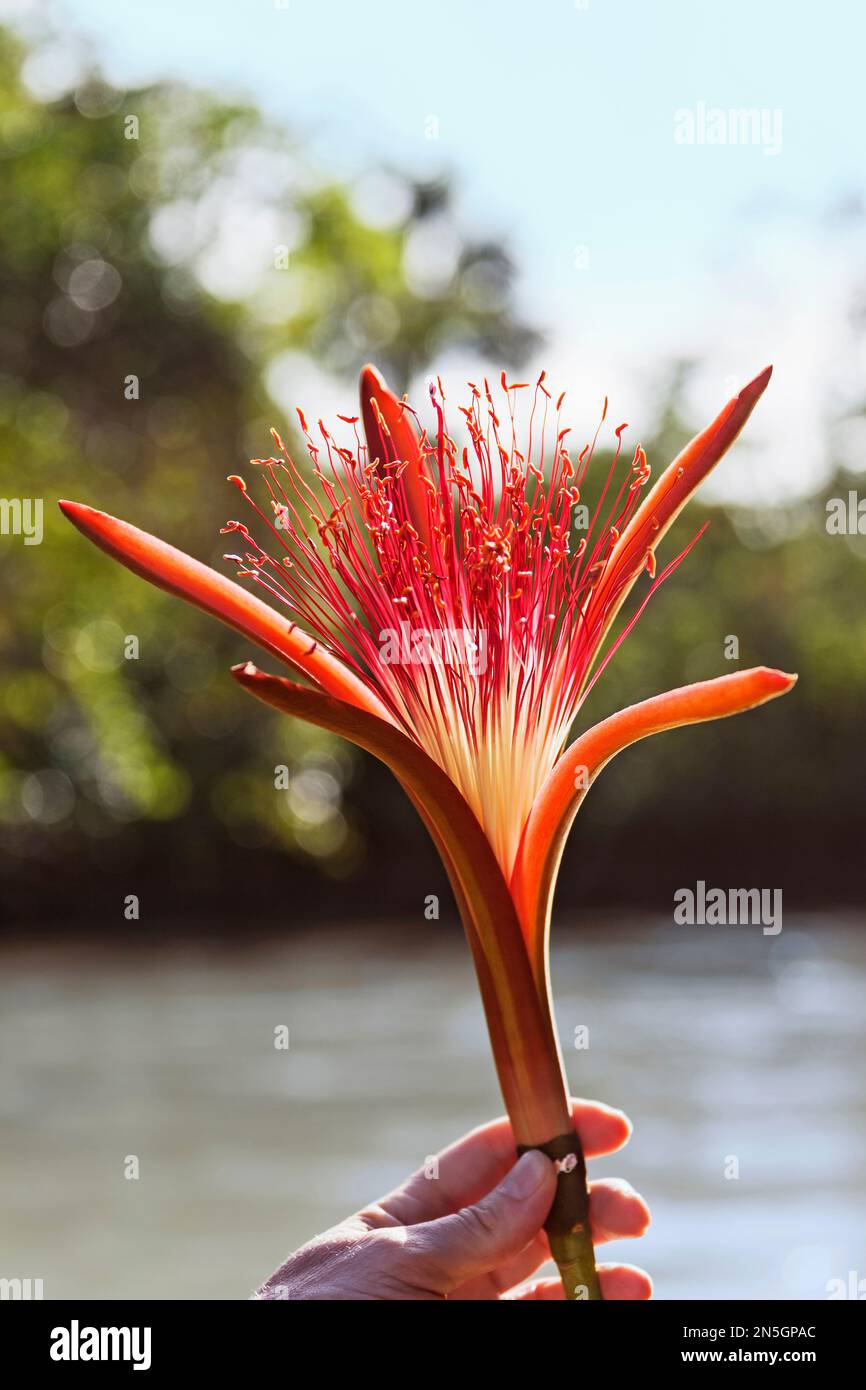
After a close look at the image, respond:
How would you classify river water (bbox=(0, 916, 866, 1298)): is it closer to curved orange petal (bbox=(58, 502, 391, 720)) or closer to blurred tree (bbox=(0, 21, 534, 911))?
blurred tree (bbox=(0, 21, 534, 911))

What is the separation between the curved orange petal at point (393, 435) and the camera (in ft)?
2.36

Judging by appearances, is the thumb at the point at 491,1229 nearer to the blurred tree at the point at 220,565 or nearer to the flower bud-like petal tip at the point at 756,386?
the flower bud-like petal tip at the point at 756,386

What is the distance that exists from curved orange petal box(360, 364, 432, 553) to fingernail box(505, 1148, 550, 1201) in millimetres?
302

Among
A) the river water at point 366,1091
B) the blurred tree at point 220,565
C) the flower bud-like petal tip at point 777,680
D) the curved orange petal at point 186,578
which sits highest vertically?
the blurred tree at point 220,565

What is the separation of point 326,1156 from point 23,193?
3.37 m

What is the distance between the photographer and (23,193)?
4.85 m

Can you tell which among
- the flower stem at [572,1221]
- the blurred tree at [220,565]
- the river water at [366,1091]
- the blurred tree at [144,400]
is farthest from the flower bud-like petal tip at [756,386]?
the blurred tree at [144,400]

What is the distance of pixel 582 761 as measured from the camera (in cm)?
66

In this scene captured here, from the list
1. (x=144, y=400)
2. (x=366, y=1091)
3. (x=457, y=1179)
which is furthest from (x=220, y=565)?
(x=457, y=1179)

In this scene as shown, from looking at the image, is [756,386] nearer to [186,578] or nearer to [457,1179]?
[186,578]

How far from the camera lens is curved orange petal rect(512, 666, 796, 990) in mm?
597

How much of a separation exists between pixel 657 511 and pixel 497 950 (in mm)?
214
